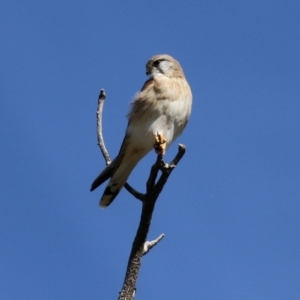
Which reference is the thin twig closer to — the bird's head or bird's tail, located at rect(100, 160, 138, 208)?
bird's tail, located at rect(100, 160, 138, 208)

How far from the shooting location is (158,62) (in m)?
4.69

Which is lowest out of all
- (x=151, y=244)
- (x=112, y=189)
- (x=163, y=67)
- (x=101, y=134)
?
(x=151, y=244)

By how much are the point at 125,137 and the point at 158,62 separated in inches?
29.5

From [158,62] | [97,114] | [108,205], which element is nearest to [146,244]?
A: [97,114]

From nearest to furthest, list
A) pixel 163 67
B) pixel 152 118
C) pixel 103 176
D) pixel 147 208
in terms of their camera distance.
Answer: pixel 147 208, pixel 103 176, pixel 152 118, pixel 163 67

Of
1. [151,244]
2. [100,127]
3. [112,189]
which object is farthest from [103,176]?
[151,244]

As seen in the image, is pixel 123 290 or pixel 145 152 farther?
pixel 145 152

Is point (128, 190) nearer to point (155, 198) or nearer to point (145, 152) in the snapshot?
point (155, 198)

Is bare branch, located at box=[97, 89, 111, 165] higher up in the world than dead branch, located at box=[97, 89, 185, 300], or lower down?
higher up

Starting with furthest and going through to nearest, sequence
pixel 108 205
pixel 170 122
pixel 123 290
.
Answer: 1. pixel 170 122
2. pixel 108 205
3. pixel 123 290

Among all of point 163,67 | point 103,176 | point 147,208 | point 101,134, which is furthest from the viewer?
point 163,67

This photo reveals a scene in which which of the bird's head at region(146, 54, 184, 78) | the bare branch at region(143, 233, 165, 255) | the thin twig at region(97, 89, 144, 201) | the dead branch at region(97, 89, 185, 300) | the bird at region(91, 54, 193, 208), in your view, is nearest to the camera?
the dead branch at region(97, 89, 185, 300)

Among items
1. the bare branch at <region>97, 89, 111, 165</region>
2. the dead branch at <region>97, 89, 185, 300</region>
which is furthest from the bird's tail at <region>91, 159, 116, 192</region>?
the dead branch at <region>97, 89, 185, 300</region>

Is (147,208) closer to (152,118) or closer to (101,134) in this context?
(101,134)
